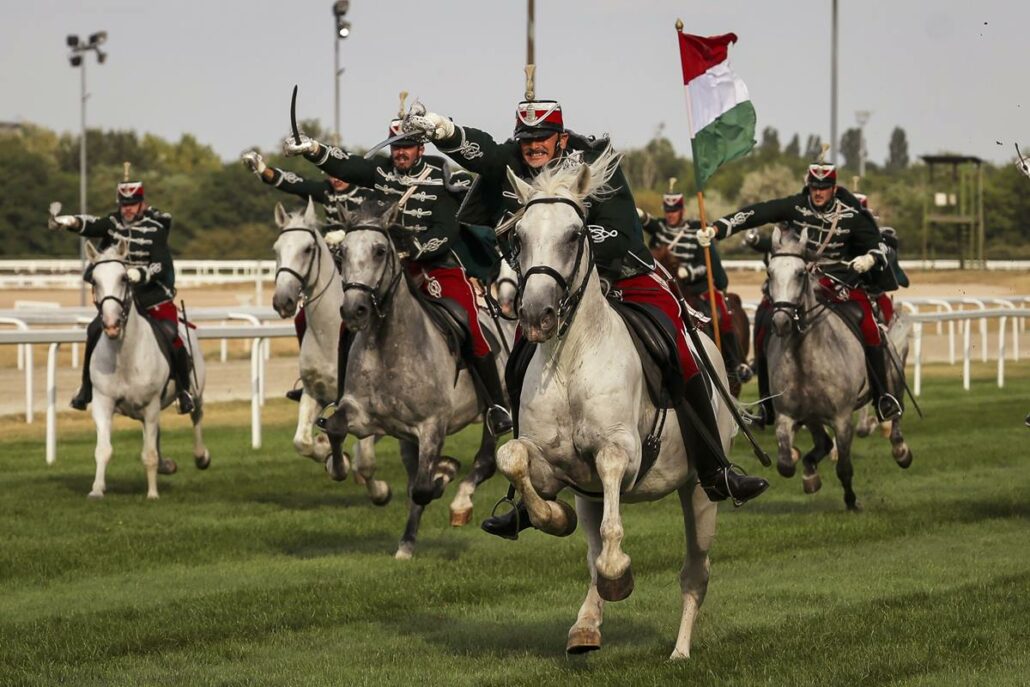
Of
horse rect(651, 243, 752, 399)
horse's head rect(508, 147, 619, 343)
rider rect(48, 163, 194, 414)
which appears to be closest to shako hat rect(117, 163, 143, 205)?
rider rect(48, 163, 194, 414)

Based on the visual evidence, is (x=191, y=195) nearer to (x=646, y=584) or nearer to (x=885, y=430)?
(x=885, y=430)

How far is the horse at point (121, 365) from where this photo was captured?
1748 centimetres

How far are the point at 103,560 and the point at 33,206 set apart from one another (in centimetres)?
7640

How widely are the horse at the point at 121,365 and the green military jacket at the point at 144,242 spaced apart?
0.30 metres

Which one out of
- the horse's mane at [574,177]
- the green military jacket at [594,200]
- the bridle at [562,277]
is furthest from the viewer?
the green military jacket at [594,200]

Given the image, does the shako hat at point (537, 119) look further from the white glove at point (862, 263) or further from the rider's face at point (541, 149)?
the white glove at point (862, 263)

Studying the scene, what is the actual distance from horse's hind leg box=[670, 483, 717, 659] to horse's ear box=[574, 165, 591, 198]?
6.36ft

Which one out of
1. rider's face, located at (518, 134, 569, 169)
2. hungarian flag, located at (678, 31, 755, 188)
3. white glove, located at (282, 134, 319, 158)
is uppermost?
hungarian flag, located at (678, 31, 755, 188)

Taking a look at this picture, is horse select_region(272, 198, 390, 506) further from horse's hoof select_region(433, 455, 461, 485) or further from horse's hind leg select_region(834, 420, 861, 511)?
horse's hind leg select_region(834, 420, 861, 511)

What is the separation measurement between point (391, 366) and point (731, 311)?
12320mm

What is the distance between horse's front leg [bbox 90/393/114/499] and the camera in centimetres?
1748

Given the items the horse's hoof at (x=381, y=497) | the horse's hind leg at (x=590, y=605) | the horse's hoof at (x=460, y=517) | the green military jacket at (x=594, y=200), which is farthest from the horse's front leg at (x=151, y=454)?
the horse's hind leg at (x=590, y=605)

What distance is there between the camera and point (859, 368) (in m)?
17.6

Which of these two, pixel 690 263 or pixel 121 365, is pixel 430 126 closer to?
pixel 121 365
